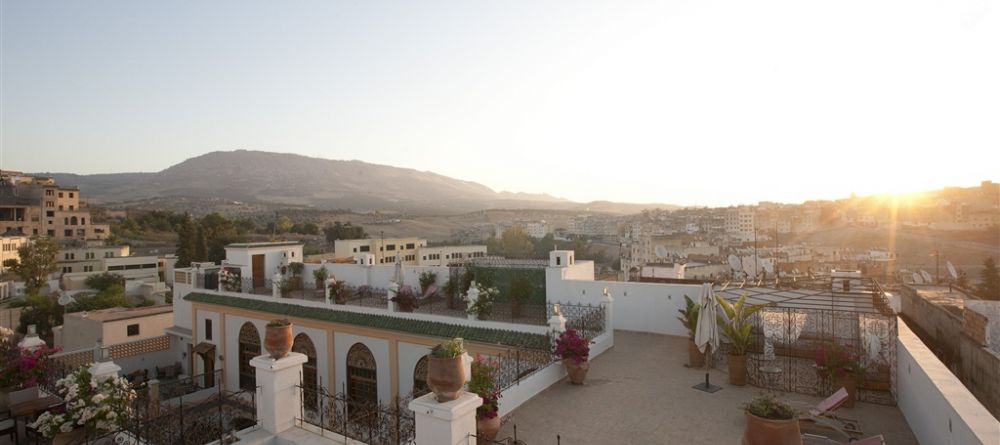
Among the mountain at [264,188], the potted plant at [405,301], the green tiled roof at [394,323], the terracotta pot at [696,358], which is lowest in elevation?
the green tiled roof at [394,323]

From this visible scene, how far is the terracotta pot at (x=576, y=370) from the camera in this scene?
8.84 metres

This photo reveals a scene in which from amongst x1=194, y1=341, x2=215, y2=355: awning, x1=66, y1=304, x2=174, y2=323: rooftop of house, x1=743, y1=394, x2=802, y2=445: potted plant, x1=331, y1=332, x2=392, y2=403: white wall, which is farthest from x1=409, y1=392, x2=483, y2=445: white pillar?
x1=66, y1=304, x2=174, y2=323: rooftop of house

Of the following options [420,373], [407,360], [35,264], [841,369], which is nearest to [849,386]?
[841,369]

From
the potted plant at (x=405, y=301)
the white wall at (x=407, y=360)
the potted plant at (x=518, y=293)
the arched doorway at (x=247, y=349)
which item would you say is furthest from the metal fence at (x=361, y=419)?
the arched doorway at (x=247, y=349)

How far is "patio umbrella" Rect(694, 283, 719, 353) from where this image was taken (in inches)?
361

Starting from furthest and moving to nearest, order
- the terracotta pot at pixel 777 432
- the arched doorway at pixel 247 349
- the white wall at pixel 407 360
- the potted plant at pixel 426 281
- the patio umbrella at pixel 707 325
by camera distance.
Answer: the arched doorway at pixel 247 349, the potted plant at pixel 426 281, the white wall at pixel 407 360, the patio umbrella at pixel 707 325, the terracotta pot at pixel 777 432

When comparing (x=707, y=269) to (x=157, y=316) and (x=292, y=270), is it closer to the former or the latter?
(x=292, y=270)

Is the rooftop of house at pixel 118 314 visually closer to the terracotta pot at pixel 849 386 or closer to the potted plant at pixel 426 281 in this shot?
the potted plant at pixel 426 281

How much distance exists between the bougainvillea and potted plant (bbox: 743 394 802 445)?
3.97 metres

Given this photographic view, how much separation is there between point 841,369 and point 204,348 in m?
21.7

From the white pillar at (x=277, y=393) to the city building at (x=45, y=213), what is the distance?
73.8 m

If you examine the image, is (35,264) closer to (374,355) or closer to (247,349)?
(247,349)

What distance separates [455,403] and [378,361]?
11.1 metres

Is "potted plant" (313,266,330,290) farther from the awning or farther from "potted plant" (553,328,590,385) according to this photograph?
"potted plant" (553,328,590,385)
